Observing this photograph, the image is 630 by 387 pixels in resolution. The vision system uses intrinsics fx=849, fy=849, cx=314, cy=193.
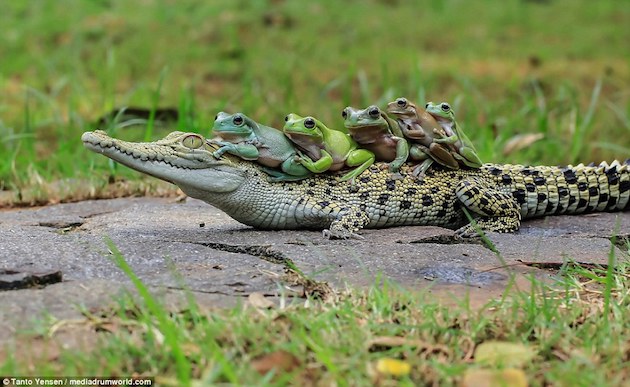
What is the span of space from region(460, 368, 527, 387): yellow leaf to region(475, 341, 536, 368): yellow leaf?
0.11 meters

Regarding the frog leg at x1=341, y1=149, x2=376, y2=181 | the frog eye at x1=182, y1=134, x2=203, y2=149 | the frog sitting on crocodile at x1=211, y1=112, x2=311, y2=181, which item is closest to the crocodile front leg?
the frog leg at x1=341, y1=149, x2=376, y2=181

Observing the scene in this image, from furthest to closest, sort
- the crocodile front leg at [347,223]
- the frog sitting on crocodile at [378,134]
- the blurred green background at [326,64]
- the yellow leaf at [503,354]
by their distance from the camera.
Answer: the blurred green background at [326,64] < the frog sitting on crocodile at [378,134] < the crocodile front leg at [347,223] < the yellow leaf at [503,354]

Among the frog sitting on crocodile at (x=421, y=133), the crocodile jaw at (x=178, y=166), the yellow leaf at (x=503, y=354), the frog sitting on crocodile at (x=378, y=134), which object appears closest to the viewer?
the yellow leaf at (x=503, y=354)

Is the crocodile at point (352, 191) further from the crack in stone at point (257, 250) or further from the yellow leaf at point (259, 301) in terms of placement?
the yellow leaf at point (259, 301)

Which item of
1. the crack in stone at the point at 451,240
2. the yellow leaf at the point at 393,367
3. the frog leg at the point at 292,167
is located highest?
the frog leg at the point at 292,167

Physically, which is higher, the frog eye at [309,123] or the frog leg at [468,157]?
the frog eye at [309,123]

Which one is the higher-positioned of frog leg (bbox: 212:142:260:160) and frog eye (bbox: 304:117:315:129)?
frog eye (bbox: 304:117:315:129)

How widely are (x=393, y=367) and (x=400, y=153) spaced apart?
2021 mm

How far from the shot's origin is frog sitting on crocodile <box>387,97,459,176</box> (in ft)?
14.3

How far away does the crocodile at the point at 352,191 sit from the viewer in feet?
13.5

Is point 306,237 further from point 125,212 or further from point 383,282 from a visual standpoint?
point 125,212

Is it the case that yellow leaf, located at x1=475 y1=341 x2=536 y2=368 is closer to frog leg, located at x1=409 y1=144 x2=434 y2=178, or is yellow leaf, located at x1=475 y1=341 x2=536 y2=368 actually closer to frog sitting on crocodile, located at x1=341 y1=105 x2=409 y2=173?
frog sitting on crocodile, located at x1=341 y1=105 x2=409 y2=173

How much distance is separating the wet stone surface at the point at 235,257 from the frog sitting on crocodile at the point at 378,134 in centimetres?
40

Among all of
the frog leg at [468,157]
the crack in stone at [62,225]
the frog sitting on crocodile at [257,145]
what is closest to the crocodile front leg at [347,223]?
the frog sitting on crocodile at [257,145]
